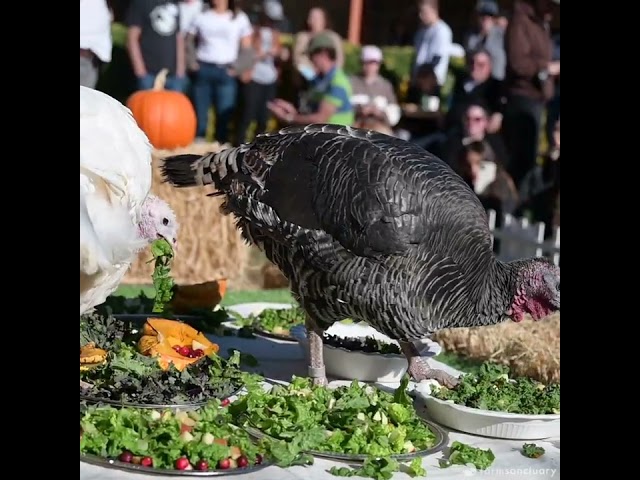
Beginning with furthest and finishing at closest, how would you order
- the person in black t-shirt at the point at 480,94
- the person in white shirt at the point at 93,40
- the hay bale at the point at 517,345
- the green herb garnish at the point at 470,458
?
the person in black t-shirt at the point at 480,94
the person in white shirt at the point at 93,40
the hay bale at the point at 517,345
the green herb garnish at the point at 470,458

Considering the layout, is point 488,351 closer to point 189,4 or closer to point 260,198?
point 260,198

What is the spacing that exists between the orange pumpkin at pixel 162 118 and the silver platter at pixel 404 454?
227 inches

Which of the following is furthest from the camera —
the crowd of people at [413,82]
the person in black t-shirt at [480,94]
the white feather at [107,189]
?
the person in black t-shirt at [480,94]

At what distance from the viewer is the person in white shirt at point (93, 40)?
9.45m

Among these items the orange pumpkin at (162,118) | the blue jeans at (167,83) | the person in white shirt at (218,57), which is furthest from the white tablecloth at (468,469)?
the person in white shirt at (218,57)

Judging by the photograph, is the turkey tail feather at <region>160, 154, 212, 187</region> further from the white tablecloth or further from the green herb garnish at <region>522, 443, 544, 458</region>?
the green herb garnish at <region>522, 443, 544, 458</region>

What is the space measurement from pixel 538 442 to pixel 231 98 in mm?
9222

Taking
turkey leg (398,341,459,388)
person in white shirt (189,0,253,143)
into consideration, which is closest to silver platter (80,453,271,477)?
turkey leg (398,341,459,388)

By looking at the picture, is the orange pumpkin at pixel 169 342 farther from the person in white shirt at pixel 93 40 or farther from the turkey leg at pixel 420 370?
the person in white shirt at pixel 93 40

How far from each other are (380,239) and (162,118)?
5.30 metres

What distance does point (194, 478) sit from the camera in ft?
13.0

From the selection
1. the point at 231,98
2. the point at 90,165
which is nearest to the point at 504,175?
the point at 231,98

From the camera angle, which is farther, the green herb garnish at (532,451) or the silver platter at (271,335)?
the silver platter at (271,335)

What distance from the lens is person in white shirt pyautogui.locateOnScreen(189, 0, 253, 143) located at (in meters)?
12.6
